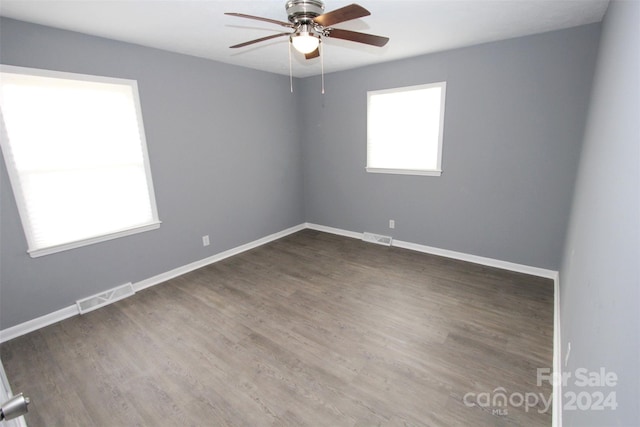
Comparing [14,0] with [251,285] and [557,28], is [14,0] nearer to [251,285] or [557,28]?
[251,285]

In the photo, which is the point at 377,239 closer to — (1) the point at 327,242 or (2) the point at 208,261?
(1) the point at 327,242

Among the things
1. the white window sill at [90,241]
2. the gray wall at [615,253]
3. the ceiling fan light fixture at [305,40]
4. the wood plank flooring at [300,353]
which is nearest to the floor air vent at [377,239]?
the wood plank flooring at [300,353]

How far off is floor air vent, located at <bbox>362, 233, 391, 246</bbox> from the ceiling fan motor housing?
317cm

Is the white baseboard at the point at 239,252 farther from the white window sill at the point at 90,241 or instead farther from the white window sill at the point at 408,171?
the white window sill at the point at 408,171

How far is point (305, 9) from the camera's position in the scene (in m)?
1.71

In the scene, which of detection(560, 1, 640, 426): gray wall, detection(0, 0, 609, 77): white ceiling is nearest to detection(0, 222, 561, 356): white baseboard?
detection(560, 1, 640, 426): gray wall

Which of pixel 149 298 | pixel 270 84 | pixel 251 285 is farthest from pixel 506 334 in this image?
pixel 270 84

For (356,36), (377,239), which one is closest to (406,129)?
(377,239)

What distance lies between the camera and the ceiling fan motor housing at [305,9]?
1.71 meters

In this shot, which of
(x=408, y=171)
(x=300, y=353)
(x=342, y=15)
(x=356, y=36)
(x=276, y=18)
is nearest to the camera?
(x=342, y=15)

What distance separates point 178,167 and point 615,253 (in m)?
3.66

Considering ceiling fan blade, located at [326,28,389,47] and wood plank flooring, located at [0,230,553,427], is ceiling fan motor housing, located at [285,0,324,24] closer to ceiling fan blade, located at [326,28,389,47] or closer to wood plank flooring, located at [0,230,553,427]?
ceiling fan blade, located at [326,28,389,47]

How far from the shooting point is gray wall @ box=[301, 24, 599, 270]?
2812 mm

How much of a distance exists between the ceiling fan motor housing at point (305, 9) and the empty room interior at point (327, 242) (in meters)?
0.02
